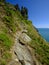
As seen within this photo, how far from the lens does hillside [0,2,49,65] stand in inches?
485

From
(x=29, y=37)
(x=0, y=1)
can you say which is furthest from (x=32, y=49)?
(x=0, y=1)

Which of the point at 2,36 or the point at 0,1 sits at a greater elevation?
the point at 0,1

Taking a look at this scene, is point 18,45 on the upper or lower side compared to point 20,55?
upper

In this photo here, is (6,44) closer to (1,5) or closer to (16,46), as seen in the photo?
(16,46)

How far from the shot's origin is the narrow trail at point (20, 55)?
12414 mm

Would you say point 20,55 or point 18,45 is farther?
point 18,45

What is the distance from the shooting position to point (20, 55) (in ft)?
43.5

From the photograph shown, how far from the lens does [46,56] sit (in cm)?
1482

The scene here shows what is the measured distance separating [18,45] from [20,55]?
1.35 metres

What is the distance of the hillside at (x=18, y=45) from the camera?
40.4ft

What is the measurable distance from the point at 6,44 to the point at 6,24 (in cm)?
366

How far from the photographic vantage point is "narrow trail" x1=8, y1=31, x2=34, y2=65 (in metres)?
12.4

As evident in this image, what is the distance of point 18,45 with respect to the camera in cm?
1445

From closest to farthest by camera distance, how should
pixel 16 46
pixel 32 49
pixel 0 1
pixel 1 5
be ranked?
pixel 16 46 < pixel 32 49 < pixel 1 5 < pixel 0 1
